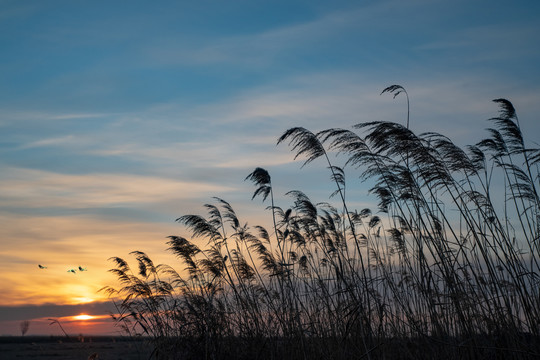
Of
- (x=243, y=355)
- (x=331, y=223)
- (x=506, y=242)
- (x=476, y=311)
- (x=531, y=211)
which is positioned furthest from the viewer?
(x=331, y=223)

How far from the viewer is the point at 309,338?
6.66 metres

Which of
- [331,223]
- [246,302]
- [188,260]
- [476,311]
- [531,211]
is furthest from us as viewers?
[188,260]

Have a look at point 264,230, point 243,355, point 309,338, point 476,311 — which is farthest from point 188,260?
point 476,311

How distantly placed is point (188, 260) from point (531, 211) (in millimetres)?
5387

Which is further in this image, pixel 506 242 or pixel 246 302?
pixel 246 302

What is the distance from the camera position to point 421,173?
570cm

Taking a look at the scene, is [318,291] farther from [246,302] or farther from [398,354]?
[398,354]

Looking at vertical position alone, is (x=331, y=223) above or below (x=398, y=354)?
above

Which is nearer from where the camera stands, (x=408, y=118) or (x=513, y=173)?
(x=408, y=118)

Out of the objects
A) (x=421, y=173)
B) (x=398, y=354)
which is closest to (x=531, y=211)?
(x=421, y=173)

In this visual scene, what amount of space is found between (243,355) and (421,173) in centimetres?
346

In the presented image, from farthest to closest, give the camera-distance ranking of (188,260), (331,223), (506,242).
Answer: (188,260) < (331,223) < (506,242)

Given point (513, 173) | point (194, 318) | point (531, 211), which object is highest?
point (513, 173)

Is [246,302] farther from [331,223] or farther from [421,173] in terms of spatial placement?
[421,173]
